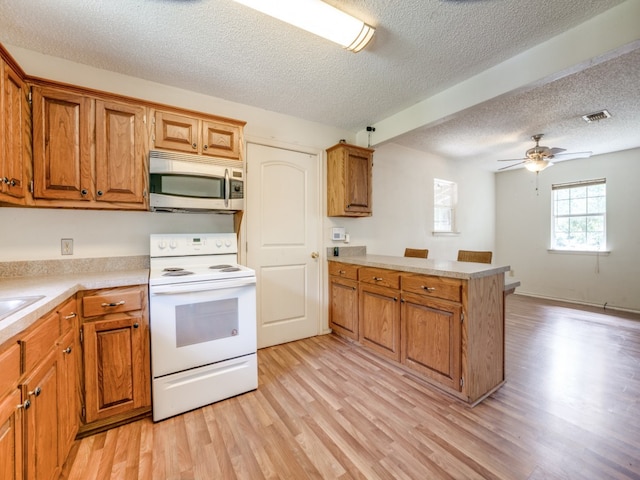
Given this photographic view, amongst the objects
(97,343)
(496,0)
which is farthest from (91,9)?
(496,0)

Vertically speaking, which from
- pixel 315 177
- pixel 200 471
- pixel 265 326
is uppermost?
pixel 315 177

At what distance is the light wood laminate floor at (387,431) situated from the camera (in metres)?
1.40

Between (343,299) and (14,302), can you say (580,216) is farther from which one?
(14,302)

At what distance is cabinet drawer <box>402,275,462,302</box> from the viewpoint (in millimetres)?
1925

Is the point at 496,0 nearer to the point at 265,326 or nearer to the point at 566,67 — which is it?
the point at 566,67

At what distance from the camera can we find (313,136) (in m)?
3.19

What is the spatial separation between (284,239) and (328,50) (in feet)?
5.79

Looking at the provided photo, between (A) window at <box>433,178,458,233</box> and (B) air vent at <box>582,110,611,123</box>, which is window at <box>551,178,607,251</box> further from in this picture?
(B) air vent at <box>582,110,611,123</box>

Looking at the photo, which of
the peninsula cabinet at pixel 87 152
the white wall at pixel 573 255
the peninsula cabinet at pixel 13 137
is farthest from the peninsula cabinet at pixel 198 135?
the white wall at pixel 573 255

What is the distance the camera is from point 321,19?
1576 millimetres

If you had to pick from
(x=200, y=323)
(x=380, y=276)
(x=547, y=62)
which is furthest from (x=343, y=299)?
(x=547, y=62)

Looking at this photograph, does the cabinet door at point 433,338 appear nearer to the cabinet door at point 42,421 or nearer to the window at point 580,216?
the cabinet door at point 42,421

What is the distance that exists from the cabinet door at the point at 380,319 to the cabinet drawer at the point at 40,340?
7.25 ft

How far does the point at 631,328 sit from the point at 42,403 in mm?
5483
